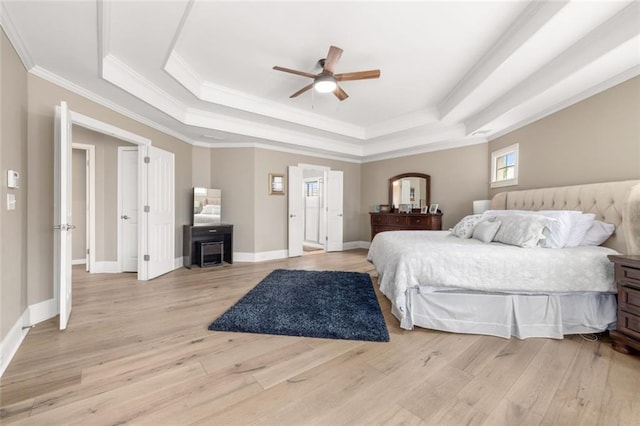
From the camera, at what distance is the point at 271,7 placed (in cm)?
223

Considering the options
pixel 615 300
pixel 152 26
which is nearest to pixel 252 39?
pixel 152 26

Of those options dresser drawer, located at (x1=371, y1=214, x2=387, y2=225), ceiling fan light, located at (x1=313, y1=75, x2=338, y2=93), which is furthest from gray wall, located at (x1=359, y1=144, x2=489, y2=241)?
ceiling fan light, located at (x1=313, y1=75, x2=338, y2=93)

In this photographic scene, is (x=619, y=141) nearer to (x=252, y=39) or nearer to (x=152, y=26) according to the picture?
(x=252, y=39)

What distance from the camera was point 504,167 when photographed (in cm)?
434

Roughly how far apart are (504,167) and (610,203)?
2027mm

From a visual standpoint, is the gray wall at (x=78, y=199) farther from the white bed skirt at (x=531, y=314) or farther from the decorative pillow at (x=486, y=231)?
the decorative pillow at (x=486, y=231)

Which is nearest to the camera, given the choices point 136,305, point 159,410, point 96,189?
point 159,410

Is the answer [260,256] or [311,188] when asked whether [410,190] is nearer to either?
[311,188]

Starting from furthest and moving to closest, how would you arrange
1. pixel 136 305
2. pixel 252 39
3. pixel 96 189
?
1. pixel 96 189
2. pixel 136 305
3. pixel 252 39

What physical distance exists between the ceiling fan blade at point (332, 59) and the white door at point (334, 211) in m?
3.69

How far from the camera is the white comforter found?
217 centimetres

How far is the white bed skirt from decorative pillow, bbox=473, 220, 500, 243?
26.2 inches

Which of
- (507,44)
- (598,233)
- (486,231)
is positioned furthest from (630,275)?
(507,44)

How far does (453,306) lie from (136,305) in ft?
11.0
